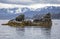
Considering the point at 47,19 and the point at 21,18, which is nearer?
the point at 47,19

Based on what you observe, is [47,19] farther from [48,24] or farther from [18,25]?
[18,25]

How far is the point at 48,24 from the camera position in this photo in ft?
570

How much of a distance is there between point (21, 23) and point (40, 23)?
44.9 ft

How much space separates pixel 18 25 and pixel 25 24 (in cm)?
500

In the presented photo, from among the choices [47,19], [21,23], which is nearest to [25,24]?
[21,23]

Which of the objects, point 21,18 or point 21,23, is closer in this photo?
point 21,23

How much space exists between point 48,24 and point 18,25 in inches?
789

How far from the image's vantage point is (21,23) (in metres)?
169

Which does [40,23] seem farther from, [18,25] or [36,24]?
[18,25]

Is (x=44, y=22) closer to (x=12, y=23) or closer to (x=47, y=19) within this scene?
(x=47, y=19)

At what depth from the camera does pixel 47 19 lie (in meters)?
171

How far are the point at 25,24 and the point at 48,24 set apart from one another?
15244 millimetres

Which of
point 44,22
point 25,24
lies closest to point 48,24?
point 44,22

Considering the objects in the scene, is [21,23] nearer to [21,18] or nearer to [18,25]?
[18,25]
